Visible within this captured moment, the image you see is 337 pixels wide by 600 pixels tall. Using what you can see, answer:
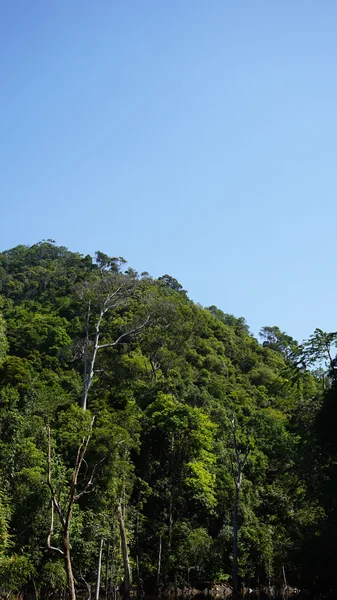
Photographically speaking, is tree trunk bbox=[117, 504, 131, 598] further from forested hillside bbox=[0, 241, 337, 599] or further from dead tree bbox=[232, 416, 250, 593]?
dead tree bbox=[232, 416, 250, 593]

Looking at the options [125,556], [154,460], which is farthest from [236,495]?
[125,556]

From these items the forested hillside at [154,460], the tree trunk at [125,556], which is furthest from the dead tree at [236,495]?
the tree trunk at [125,556]

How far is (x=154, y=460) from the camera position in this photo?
25.9 metres

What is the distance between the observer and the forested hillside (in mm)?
18328

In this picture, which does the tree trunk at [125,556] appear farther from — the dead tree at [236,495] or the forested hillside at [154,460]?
the dead tree at [236,495]

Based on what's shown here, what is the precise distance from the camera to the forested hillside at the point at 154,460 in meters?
18.3

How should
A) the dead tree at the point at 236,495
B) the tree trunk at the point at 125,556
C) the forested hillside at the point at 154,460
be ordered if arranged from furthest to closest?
1. the dead tree at the point at 236,495
2. the forested hillside at the point at 154,460
3. the tree trunk at the point at 125,556

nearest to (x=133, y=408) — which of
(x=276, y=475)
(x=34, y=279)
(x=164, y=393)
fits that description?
(x=164, y=393)

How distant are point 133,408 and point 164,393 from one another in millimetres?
2822

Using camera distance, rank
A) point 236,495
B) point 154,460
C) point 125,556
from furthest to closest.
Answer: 1. point 154,460
2. point 236,495
3. point 125,556

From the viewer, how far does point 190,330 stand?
40.7 meters

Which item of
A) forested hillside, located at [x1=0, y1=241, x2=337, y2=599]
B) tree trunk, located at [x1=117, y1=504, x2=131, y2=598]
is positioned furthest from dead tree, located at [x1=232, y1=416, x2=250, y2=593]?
tree trunk, located at [x1=117, y1=504, x2=131, y2=598]

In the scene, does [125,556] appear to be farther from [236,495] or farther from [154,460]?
[154,460]

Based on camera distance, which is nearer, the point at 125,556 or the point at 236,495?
the point at 125,556
